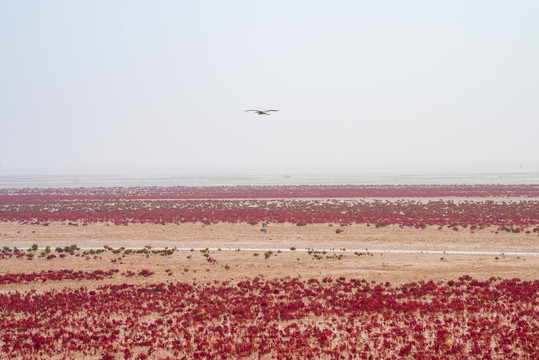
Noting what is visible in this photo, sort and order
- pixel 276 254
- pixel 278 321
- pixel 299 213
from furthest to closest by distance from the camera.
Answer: pixel 299 213 → pixel 276 254 → pixel 278 321

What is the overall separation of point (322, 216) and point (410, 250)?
864 inches

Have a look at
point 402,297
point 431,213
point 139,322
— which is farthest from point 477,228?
point 139,322

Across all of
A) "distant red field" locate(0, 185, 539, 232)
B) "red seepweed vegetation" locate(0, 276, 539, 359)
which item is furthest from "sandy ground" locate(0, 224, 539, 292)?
"distant red field" locate(0, 185, 539, 232)

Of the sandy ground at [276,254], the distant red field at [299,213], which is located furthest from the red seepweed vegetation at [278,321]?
the distant red field at [299,213]

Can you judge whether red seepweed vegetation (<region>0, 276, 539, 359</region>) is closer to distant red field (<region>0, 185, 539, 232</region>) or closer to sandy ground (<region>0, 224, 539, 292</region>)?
sandy ground (<region>0, 224, 539, 292</region>)

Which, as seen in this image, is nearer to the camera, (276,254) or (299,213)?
(276,254)

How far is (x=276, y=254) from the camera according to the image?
1431 inches

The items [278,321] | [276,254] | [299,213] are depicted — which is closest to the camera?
[278,321]

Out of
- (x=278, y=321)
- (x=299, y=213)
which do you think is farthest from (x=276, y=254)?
(x=299, y=213)

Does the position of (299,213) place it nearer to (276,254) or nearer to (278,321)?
(276,254)

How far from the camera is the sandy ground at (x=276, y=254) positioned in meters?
28.8

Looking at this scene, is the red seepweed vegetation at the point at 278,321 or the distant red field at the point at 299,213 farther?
the distant red field at the point at 299,213

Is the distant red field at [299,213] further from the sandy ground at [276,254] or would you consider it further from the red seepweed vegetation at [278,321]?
the red seepweed vegetation at [278,321]

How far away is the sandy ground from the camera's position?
94.6 feet
